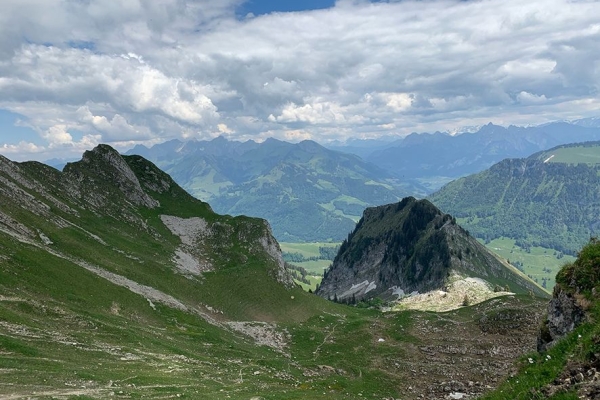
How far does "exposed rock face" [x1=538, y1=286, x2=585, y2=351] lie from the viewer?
90.3 feet

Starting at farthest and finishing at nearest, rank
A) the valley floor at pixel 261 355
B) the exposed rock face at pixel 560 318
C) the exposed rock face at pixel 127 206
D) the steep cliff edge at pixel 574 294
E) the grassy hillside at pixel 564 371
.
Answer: the exposed rock face at pixel 127 206 → the valley floor at pixel 261 355 → the exposed rock face at pixel 560 318 → the steep cliff edge at pixel 574 294 → the grassy hillside at pixel 564 371

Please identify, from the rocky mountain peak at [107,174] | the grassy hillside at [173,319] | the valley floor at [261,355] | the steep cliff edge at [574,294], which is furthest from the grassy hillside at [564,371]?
the rocky mountain peak at [107,174]

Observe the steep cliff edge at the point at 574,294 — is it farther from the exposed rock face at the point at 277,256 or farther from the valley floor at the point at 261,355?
the exposed rock face at the point at 277,256

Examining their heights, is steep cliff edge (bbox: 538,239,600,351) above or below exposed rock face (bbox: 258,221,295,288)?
above

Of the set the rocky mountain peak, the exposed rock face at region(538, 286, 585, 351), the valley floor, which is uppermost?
the rocky mountain peak

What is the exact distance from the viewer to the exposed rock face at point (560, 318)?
1084 inches

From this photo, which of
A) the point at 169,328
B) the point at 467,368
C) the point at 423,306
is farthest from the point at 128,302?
the point at 423,306

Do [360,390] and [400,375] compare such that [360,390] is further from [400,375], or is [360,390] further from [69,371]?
[69,371]

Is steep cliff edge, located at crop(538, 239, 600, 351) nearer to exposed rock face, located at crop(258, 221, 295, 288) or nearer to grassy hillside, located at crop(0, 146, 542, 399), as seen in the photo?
grassy hillside, located at crop(0, 146, 542, 399)

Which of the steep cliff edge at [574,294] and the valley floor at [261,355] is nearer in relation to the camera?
the steep cliff edge at [574,294]

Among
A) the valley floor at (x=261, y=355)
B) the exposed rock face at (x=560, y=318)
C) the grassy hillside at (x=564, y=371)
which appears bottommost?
the valley floor at (x=261, y=355)

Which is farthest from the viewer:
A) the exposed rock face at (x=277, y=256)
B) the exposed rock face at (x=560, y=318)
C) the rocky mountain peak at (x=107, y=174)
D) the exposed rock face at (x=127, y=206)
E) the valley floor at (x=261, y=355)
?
the rocky mountain peak at (x=107, y=174)

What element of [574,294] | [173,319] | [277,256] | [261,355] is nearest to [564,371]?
[574,294]

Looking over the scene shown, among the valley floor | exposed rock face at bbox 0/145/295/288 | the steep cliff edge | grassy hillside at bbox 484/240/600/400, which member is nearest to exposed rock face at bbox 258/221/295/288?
exposed rock face at bbox 0/145/295/288
